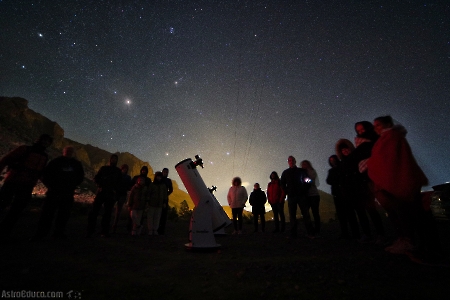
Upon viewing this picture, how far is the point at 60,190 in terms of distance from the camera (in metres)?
4.89

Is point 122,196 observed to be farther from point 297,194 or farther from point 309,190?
point 309,190

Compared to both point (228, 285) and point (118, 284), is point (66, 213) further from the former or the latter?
point (228, 285)

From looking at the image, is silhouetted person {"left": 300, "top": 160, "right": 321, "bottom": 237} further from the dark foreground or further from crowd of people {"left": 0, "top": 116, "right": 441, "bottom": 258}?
the dark foreground

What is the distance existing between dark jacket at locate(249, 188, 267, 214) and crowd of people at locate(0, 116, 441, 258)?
0.04 metres

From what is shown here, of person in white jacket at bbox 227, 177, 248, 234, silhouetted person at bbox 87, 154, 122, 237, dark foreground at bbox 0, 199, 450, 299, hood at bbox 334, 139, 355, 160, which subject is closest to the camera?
dark foreground at bbox 0, 199, 450, 299

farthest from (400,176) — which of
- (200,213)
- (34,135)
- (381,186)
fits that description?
(34,135)

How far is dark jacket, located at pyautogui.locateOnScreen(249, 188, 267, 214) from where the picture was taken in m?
8.08

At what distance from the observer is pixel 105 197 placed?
5613 mm

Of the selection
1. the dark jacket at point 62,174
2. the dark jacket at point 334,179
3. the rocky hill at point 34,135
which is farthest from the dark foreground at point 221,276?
the rocky hill at point 34,135

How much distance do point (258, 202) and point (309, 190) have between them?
2333 mm

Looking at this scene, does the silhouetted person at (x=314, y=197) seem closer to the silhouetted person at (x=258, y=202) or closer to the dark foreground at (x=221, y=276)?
the silhouetted person at (x=258, y=202)

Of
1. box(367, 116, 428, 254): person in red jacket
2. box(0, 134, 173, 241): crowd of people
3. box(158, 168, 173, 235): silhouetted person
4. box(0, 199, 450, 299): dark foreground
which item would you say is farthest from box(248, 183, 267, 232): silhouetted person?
box(367, 116, 428, 254): person in red jacket

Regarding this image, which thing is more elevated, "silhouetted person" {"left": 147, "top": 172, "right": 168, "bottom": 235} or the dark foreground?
"silhouetted person" {"left": 147, "top": 172, "right": 168, "bottom": 235}

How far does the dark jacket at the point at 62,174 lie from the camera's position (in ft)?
15.9
